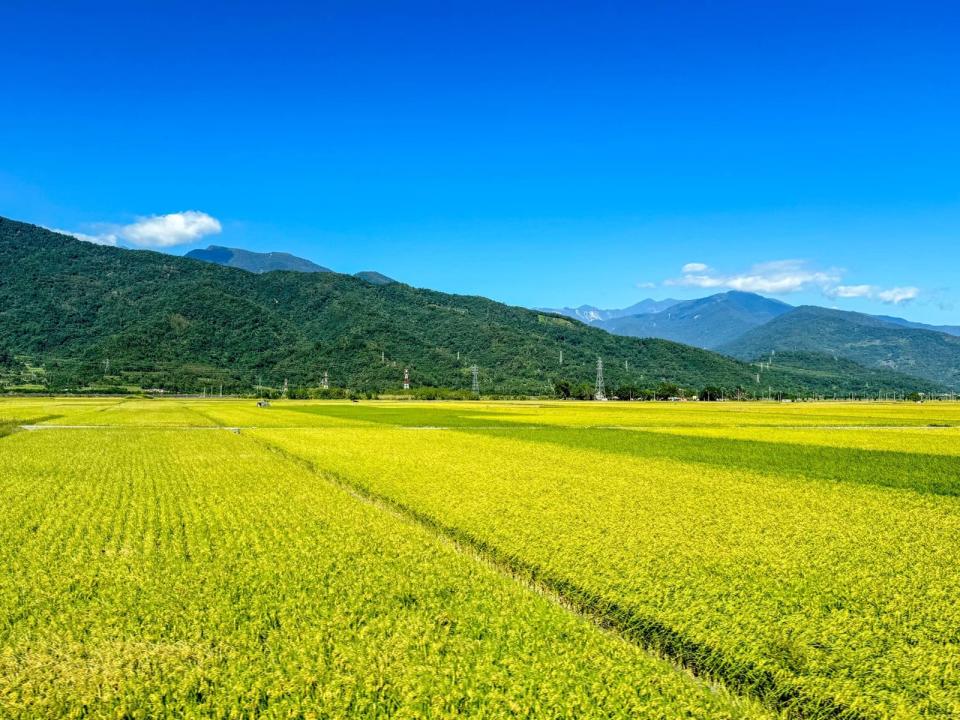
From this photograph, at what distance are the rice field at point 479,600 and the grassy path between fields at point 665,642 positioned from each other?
3 centimetres

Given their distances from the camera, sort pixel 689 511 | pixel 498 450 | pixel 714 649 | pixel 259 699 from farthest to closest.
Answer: pixel 498 450 < pixel 689 511 < pixel 714 649 < pixel 259 699

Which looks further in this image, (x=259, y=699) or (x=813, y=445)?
(x=813, y=445)

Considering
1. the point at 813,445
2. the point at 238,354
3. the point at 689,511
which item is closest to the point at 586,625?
the point at 689,511

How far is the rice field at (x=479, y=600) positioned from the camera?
6133mm

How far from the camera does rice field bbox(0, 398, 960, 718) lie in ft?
20.1

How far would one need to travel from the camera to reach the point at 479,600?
341 inches

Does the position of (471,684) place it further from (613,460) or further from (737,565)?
(613,460)

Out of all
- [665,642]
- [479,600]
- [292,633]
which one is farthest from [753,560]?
[292,633]

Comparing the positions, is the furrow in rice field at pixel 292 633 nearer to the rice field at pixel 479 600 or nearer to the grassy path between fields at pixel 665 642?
the rice field at pixel 479 600

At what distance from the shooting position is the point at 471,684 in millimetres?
6238

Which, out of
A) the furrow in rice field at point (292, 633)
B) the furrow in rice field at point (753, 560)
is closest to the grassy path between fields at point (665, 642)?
the furrow in rice field at point (753, 560)

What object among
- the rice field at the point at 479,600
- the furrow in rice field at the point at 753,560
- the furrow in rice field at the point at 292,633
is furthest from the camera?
the furrow in rice field at the point at 753,560

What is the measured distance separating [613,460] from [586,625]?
20.3m

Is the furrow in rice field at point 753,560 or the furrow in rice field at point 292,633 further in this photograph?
the furrow in rice field at point 753,560
